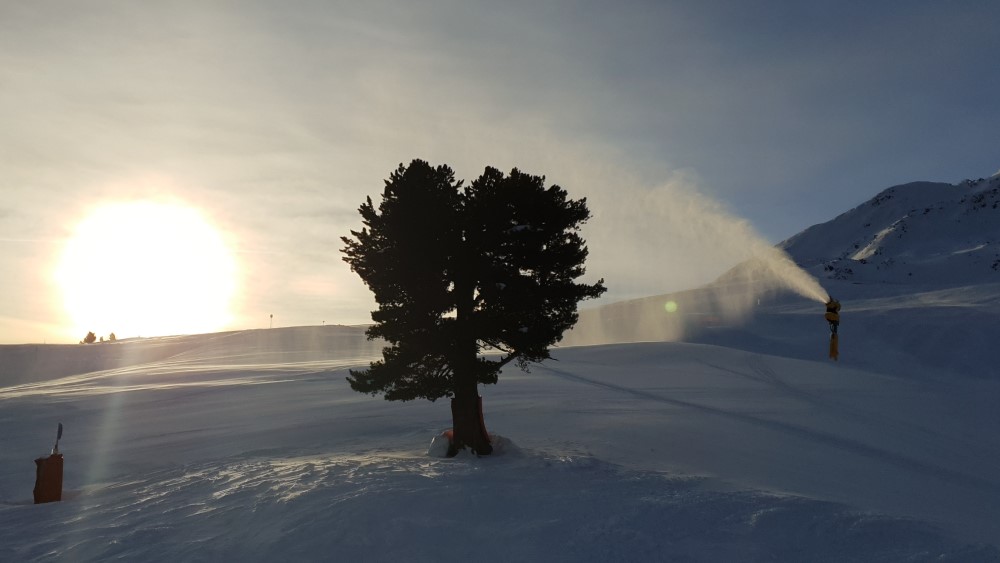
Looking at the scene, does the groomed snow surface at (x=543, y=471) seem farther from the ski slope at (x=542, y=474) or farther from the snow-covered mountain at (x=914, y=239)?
the snow-covered mountain at (x=914, y=239)

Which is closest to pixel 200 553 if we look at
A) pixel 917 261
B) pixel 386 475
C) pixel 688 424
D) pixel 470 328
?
pixel 386 475

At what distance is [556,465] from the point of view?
15.0 meters

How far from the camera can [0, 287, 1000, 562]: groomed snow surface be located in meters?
10.0

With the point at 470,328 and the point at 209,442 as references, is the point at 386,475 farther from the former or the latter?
the point at 209,442

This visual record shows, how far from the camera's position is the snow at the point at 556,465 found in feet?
33.0

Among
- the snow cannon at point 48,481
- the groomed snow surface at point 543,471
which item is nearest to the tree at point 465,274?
the groomed snow surface at point 543,471

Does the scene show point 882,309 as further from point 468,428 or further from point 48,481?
point 48,481

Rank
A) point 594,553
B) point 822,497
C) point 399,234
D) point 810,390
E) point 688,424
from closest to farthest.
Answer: point 594,553 → point 822,497 → point 399,234 → point 688,424 → point 810,390

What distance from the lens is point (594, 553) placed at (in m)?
9.45

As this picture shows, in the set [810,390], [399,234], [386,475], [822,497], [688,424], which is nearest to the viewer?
[822,497]

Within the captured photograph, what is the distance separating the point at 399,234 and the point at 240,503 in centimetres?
722

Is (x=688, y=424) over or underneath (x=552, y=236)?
underneath

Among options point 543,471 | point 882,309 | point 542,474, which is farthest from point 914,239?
point 542,474

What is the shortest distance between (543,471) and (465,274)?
553 cm
